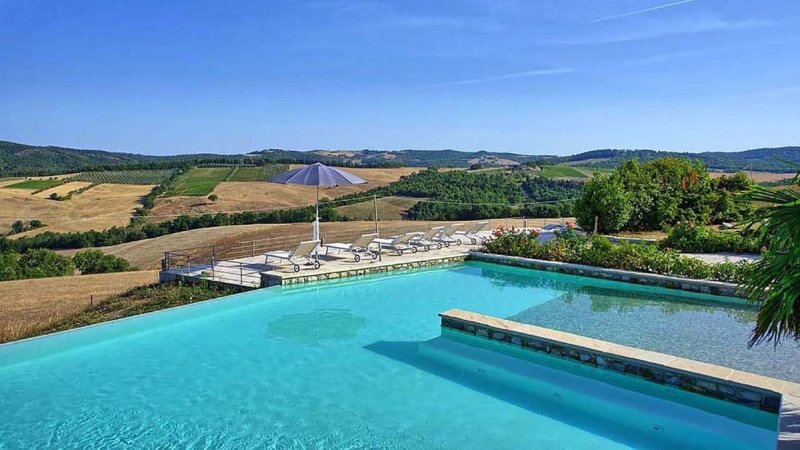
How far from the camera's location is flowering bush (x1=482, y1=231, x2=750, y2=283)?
30.5 feet

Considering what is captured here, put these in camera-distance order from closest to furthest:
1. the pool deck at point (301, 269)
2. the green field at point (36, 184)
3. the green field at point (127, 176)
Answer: the pool deck at point (301, 269) < the green field at point (36, 184) < the green field at point (127, 176)

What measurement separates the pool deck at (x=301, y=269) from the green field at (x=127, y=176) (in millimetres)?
43113

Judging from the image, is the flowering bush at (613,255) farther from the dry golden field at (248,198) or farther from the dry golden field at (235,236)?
the dry golden field at (248,198)

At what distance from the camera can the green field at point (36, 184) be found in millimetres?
44094

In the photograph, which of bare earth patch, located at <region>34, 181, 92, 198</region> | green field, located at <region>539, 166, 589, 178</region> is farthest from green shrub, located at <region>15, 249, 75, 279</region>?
green field, located at <region>539, 166, 589, 178</region>

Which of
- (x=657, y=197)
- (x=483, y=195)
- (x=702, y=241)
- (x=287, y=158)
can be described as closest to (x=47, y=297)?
(x=702, y=241)

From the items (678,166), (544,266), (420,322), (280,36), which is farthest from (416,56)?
(420,322)

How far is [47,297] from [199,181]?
3931cm

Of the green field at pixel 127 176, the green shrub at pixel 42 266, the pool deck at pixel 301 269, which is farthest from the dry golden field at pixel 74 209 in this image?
the pool deck at pixel 301 269

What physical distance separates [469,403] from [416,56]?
16.3m

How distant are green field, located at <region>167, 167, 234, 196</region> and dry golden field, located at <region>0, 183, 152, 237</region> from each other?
2833mm

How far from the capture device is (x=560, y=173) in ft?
131

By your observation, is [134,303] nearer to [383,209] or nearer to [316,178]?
[316,178]

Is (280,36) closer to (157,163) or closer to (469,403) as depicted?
(469,403)
